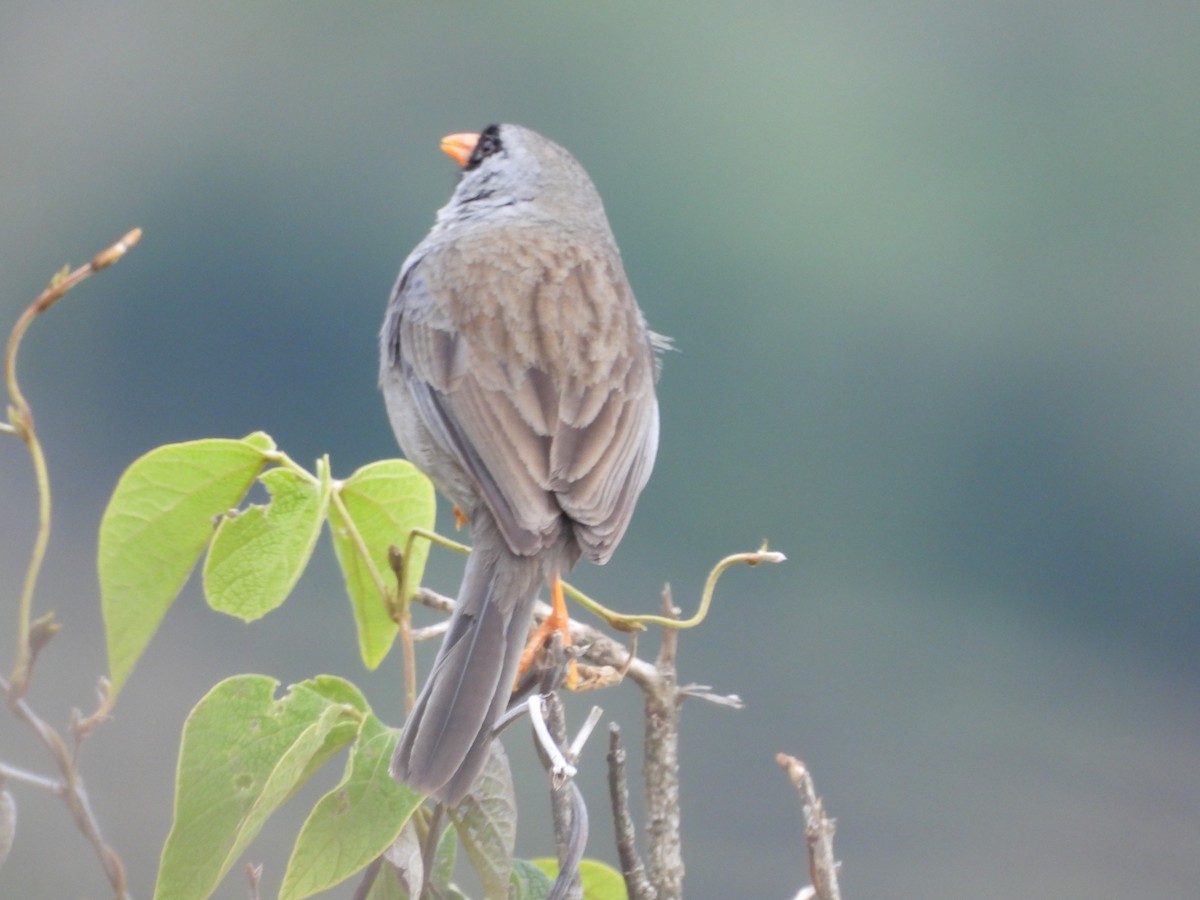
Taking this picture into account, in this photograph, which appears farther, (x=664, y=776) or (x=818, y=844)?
(x=664, y=776)

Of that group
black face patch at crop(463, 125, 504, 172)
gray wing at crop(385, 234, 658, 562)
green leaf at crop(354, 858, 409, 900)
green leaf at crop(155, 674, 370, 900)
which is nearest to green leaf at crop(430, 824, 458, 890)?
green leaf at crop(354, 858, 409, 900)

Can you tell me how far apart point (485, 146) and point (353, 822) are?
2214 mm

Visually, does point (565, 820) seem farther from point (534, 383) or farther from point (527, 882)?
point (534, 383)

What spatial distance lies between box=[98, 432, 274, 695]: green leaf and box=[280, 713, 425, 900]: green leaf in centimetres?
30

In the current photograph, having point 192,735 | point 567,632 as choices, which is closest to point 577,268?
point 567,632

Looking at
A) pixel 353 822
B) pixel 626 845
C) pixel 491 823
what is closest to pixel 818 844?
pixel 626 845

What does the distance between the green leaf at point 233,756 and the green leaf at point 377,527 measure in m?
0.21

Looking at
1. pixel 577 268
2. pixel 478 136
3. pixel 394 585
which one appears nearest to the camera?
pixel 394 585

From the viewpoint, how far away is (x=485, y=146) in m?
3.27

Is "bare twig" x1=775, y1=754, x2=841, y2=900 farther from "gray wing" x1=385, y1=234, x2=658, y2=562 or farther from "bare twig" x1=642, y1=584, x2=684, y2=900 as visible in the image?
"gray wing" x1=385, y1=234, x2=658, y2=562

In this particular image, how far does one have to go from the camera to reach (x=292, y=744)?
54.5 inches

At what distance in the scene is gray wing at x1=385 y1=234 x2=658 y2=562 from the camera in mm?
2064

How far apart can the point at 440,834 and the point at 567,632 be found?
42 cm

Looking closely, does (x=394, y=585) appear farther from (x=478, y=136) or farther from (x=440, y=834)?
(x=478, y=136)
